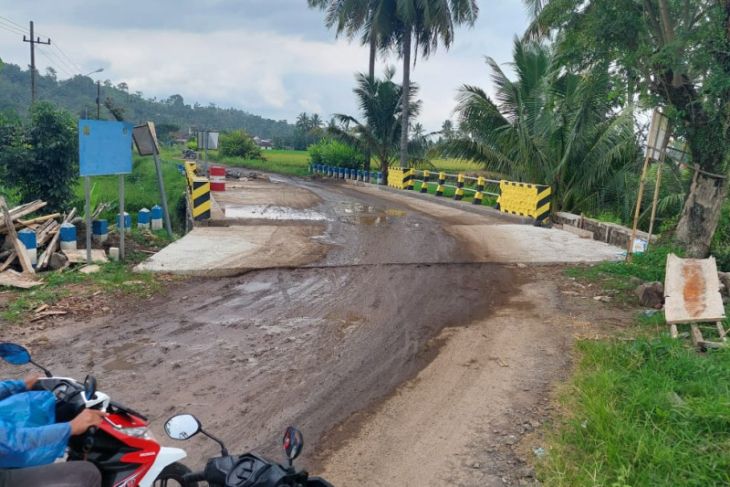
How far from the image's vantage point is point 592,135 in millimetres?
16188

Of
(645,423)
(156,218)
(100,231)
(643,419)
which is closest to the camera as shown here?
(645,423)

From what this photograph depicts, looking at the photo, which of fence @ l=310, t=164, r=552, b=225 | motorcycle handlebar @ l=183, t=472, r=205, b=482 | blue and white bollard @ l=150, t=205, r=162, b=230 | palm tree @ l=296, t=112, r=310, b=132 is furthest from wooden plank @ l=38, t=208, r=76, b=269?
palm tree @ l=296, t=112, r=310, b=132

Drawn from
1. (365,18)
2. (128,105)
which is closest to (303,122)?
(128,105)

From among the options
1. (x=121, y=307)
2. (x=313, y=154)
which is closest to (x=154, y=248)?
(x=121, y=307)

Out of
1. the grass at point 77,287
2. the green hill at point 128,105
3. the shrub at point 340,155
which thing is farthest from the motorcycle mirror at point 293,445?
the green hill at point 128,105

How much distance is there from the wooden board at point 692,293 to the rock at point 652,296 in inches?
31.8

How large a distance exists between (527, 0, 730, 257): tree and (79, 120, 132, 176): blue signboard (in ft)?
23.2

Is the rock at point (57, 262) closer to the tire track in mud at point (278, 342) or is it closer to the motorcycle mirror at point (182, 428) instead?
the tire track in mud at point (278, 342)

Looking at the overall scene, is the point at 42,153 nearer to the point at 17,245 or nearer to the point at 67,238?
the point at 67,238

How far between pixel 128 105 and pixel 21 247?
11231 centimetres

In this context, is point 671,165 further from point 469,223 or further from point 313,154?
point 313,154

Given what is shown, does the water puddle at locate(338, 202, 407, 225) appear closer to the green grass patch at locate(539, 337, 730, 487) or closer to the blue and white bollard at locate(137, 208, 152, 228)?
the blue and white bollard at locate(137, 208, 152, 228)

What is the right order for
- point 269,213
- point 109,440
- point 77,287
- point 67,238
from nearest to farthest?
1. point 109,440
2. point 77,287
3. point 67,238
4. point 269,213

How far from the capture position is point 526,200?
620 inches
